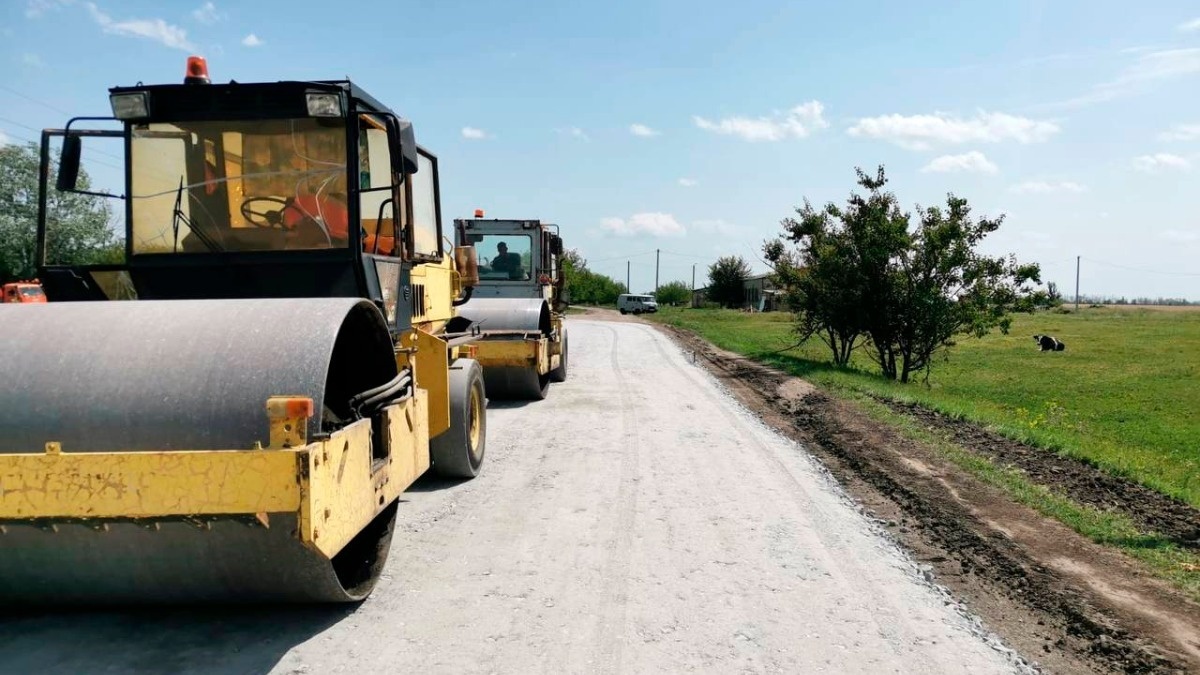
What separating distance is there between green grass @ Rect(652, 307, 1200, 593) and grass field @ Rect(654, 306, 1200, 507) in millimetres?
28

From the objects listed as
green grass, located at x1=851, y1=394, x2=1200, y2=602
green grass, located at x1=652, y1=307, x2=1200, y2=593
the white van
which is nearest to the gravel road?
green grass, located at x1=851, y1=394, x2=1200, y2=602

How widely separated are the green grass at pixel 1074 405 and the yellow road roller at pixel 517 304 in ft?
16.3

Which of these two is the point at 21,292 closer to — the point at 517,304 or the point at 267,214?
the point at 517,304

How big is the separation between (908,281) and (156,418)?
1709cm

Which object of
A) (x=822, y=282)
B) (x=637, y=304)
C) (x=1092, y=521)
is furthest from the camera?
(x=637, y=304)

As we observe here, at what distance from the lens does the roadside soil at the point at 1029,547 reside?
15.7 ft

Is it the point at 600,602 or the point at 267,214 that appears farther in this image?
the point at 267,214

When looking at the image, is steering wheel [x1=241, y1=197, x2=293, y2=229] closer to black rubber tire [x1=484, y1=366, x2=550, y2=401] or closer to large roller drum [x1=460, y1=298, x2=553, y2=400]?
large roller drum [x1=460, y1=298, x2=553, y2=400]

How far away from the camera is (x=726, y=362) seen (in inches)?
892

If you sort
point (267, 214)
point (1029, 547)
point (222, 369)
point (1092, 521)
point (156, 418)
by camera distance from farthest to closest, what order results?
point (1092, 521), point (1029, 547), point (267, 214), point (222, 369), point (156, 418)

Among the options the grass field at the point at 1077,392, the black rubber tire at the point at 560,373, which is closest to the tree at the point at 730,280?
the grass field at the point at 1077,392

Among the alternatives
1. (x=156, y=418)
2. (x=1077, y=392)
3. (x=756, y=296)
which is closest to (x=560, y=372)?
(x=1077, y=392)

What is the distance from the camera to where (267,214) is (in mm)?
5770

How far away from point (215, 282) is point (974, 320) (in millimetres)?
15890
